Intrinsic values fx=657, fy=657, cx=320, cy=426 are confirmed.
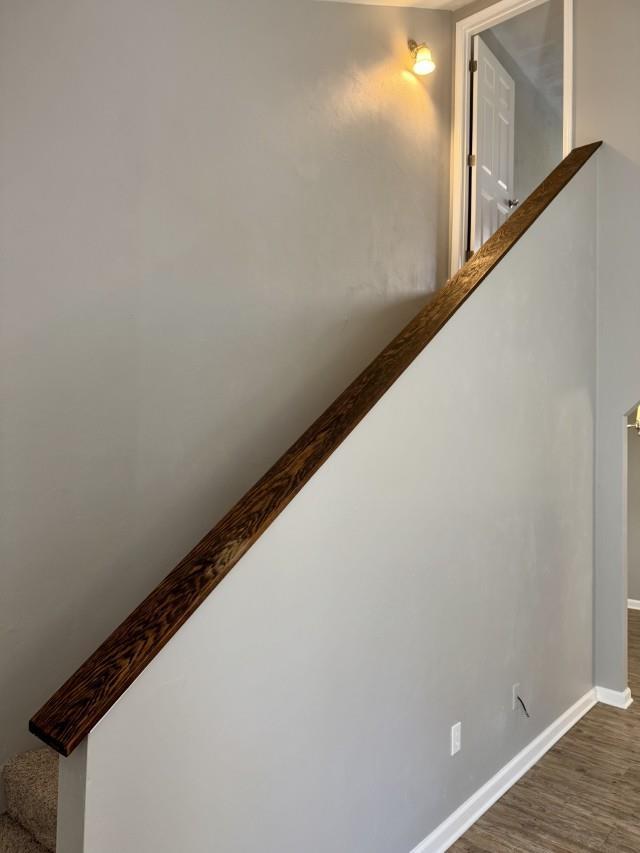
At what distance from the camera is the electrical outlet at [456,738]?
7.00 feet

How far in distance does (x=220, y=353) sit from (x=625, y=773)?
2.31 m

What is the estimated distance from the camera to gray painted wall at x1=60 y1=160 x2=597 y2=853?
51.3 inches

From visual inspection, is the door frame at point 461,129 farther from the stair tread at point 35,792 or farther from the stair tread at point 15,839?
the stair tread at point 15,839

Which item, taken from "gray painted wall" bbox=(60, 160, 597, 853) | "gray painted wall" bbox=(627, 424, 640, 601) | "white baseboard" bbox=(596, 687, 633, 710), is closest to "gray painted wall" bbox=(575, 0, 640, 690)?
"white baseboard" bbox=(596, 687, 633, 710)

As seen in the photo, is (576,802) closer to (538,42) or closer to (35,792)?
(35,792)

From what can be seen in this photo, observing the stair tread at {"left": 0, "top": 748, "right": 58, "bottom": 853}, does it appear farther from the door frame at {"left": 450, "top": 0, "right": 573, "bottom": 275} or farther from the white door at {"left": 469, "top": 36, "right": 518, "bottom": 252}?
the white door at {"left": 469, "top": 36, "right": 518, "bottom": 252}

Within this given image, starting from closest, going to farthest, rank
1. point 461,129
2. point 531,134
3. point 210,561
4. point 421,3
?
point 210,561 < point 421,3 < point 461,129 < point 531,134

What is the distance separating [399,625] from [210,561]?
0.76 meters

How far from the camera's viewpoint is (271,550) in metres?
1.48

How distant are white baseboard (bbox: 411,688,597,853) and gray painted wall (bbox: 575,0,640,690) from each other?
0.41 meters

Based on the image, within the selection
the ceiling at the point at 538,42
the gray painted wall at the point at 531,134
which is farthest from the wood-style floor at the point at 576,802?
the ceiling at the point at 538,42

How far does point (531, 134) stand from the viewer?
512cm

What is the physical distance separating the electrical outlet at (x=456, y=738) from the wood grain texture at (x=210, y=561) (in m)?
1.14

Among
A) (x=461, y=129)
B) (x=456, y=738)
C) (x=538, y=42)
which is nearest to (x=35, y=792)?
(x=456, y=738)
